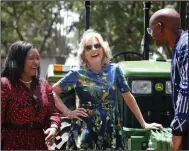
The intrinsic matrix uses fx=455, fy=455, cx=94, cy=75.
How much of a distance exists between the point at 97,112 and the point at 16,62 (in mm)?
762

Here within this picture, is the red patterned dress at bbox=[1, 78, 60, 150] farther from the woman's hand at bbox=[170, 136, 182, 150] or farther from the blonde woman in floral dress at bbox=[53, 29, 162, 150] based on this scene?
the woman's hand at bbox=[170, 136, 182, 150]

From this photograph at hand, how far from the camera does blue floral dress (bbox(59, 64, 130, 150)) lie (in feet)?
11.9

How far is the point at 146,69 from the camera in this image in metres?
5.89

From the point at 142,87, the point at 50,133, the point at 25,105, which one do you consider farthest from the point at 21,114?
the point at 142,87

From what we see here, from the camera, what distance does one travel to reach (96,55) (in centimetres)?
375

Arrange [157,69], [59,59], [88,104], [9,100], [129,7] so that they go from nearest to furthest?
1. [9,100]
2. [88,104]
3. [157,69]
4. [129,7]
5. [59,59]

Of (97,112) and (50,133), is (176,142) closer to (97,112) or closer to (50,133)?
(97,112)

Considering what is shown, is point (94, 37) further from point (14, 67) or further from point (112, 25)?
point (112, 25)

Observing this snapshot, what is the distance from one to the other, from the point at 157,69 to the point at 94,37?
90.5 inches

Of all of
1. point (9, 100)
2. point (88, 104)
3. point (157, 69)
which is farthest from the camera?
Answer: point (157, 69)

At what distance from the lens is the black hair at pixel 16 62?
3.39 meters

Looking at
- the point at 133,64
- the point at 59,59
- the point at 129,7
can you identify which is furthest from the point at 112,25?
the point at 133,64

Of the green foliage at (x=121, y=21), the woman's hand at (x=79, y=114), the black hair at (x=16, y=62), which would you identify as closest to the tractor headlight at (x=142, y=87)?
the woman's hand at (x=79, y=114)

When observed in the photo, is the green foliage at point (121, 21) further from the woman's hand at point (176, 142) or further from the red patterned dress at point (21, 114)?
the woman's hand at point (176, 142)
